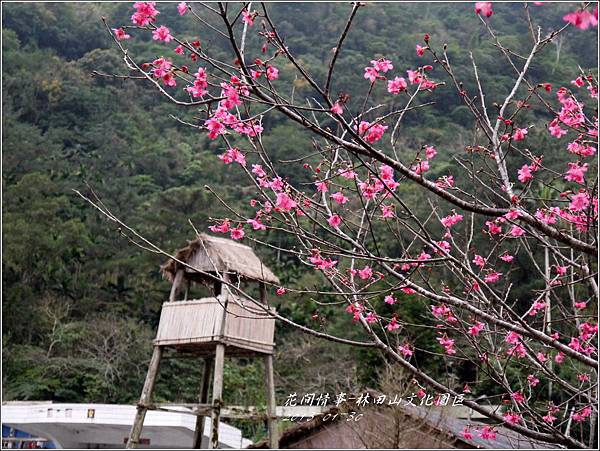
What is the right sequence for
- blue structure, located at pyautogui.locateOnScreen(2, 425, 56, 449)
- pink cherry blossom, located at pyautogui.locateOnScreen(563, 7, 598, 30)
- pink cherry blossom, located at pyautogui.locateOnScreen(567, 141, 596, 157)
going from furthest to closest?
1. blue structure, located at pyautogui.locateOnScreen(2, 425, 56, 449)
2. pink cherry blossom, located at pyautogui.locateOnScreen(567, 141, 596, 157)
3. pink cherry blossom, located at pyautogui.locateOnScreen(563, 7, 598, 30)

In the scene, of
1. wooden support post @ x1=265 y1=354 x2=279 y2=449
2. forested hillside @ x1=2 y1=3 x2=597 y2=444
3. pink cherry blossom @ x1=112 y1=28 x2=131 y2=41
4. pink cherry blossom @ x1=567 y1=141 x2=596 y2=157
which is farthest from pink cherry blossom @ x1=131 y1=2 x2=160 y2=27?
forested hillside @ x1=2 y1=3 x2=597 y2=444

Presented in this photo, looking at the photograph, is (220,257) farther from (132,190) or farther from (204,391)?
(132,190)

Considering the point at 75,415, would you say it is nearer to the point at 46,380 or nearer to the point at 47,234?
the point at 46,380

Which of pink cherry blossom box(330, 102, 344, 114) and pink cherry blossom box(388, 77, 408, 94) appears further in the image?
pink cherry blossom box(388, 77, 408, 94)

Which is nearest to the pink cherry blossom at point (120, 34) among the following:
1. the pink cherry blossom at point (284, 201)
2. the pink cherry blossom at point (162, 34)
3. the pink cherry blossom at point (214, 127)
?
the pink cherry blossom at point (162, 34)

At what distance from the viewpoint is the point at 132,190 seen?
76.1 feet

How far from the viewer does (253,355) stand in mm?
8062

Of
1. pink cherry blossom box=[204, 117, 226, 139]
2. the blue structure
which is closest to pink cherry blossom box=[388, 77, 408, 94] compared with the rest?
pink cherry blossom box=[204, 117, 226, 139]

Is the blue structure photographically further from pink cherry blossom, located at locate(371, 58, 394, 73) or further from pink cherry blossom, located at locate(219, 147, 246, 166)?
pink cherry blossom, located at locate(371, 58, 394, 73)

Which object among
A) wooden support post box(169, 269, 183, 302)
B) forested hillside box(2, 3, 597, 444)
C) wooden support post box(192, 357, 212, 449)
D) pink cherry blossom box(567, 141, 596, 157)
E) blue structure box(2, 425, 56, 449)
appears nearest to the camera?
pink cherry blossom box(567, 141, 596, 157)

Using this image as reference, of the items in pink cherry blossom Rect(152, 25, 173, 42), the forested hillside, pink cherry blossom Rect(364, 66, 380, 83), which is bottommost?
pink cherry blossom Rect(364, 66, 380, 83)

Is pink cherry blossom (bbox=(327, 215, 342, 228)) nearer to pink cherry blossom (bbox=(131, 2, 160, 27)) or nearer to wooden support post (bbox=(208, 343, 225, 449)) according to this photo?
pink cherry blossom (bbox=(131, 2, 160, 27))

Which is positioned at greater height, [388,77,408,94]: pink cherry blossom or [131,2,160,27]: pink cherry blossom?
[131,2,160,27]: pink cherry blossom

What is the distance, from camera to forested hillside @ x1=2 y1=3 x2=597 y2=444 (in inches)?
617
